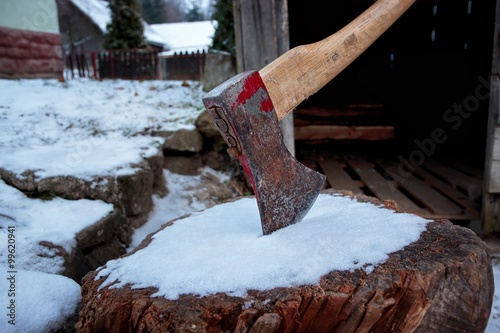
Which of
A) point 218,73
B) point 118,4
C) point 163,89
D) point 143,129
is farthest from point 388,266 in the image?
point 118,4

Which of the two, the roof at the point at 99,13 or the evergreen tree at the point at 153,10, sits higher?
the evergreen tree at the point at 153,10

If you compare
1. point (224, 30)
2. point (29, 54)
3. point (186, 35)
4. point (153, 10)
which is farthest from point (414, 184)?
point (153, 10)

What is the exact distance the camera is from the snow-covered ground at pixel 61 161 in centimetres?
130

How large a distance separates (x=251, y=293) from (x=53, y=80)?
5636 mm

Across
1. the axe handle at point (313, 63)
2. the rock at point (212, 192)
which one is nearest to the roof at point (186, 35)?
the rock at point (212, 192)

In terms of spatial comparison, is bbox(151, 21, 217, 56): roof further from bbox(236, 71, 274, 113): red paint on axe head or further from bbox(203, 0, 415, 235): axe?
bbox(236, 71, 274, 113): red paint on axe head

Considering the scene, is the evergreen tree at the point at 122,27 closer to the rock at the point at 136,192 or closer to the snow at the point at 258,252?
the rock at the point at 136,192

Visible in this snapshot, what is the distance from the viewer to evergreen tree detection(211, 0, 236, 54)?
4664 mm

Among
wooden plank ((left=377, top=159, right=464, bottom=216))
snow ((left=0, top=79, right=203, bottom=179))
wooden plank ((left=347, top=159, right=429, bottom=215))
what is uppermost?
snow ((left=0, top=79, right=203, bottom=179))

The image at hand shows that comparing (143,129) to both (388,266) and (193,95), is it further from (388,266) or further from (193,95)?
(388,266)

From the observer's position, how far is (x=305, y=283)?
96cm

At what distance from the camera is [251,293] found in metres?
0.95

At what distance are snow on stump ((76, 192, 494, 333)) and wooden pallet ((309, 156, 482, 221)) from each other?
6.24ft

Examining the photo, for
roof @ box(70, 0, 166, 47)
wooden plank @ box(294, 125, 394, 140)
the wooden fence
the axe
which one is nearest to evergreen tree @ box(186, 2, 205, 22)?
roof @ box(70, 0, 166, 47)
